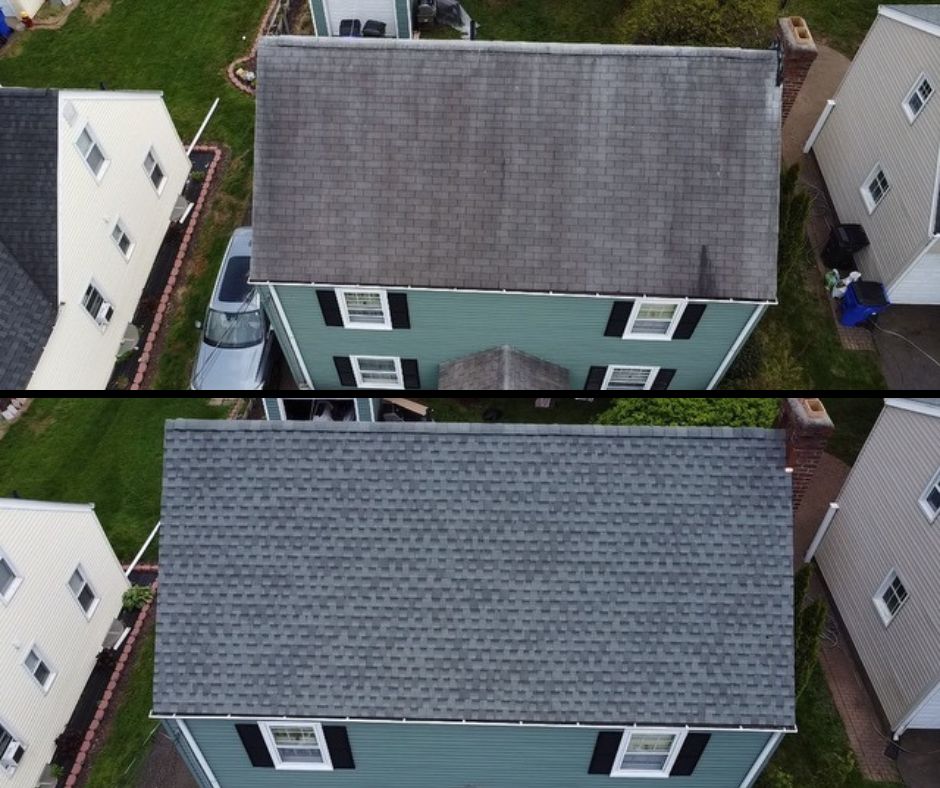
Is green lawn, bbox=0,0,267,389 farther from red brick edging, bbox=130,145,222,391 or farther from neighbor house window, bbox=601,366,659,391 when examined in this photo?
neighbor house window, bbox=601,366,659,391

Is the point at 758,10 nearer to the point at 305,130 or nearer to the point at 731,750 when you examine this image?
the point at 305,130

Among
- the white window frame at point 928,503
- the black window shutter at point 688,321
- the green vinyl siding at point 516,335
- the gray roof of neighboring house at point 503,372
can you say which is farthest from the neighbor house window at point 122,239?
the white window frame at point 928,503

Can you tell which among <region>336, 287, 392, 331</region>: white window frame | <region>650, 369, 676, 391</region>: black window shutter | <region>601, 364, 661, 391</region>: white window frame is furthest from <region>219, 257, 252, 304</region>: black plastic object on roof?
<region>650, 369, 676, 391</region>: black window shutter

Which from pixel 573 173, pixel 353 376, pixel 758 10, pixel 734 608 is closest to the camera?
pixel 734 608

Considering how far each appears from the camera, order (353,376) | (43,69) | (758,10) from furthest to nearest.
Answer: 1. (43,69)
2. (758,10)
3. (353,376)

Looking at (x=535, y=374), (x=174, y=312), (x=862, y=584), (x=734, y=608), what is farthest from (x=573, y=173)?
(x=174, y=312)

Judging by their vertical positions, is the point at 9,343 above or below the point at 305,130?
below
